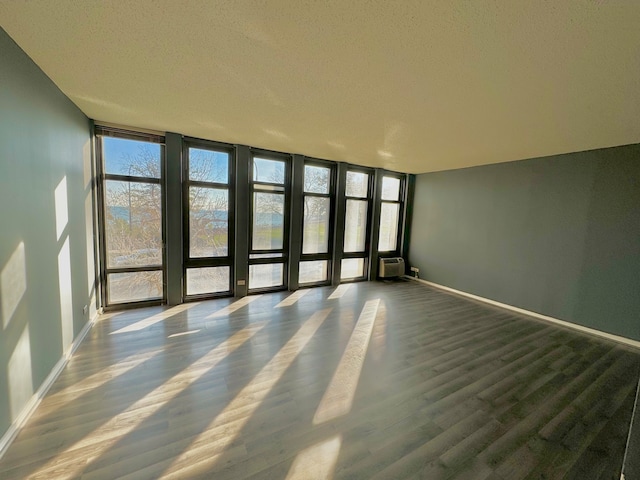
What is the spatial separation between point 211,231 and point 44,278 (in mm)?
2252

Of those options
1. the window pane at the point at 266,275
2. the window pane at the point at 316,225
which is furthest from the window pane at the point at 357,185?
the window pane at the point at 266,275

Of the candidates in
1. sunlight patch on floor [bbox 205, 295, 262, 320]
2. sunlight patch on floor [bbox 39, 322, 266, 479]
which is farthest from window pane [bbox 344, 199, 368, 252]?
sunlight patch on floor [bbox 39, 322, 266, 479]

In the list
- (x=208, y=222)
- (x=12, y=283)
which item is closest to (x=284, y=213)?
(x=208, y=222)

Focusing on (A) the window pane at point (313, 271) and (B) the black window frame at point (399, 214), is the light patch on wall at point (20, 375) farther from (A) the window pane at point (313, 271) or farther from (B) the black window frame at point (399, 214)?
(B) the black window frame at point (399, 214)

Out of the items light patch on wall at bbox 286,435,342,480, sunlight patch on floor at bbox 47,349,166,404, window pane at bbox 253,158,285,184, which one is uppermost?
window pane at bbox 253,158,285,184

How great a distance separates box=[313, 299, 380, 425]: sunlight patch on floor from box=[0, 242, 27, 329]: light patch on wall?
2.27 meters

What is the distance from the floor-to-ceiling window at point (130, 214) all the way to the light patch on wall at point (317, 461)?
3.52 metres

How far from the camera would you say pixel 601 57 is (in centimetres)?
166

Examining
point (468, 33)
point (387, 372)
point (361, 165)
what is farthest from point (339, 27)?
point (361, 165)

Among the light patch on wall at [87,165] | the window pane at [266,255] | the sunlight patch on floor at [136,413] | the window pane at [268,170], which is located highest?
the window pane at [268,170]

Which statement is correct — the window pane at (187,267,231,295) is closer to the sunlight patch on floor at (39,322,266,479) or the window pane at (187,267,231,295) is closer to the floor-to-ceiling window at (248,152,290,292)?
the floor-to-ceiling window at (248,152,290,292)

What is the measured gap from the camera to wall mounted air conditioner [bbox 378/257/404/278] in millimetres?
6090

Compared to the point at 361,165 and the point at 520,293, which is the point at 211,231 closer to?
the point at 361,165

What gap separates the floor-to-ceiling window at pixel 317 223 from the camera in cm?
519
